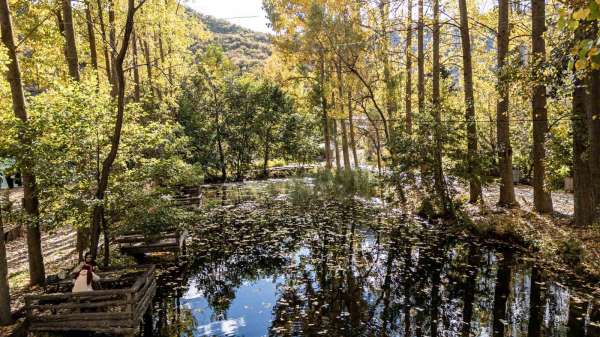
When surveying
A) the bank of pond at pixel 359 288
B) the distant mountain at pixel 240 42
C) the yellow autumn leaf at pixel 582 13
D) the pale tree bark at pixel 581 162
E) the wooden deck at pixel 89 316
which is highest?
the distant mountain at pixel 240 42

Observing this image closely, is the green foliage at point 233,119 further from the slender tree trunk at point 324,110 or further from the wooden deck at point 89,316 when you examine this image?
the wooden deck at point 89,316

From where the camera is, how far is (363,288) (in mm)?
9414

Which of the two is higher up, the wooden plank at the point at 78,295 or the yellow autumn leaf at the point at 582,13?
the yellow autumn leaf at the point at 582,13

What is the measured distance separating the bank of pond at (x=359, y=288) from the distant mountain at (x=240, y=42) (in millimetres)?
94098

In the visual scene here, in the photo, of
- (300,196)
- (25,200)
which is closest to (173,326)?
(25,200)

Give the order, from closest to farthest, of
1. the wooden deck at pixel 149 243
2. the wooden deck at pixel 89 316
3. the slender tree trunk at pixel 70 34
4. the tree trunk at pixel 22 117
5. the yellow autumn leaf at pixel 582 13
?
1. the yellow autumn leaf at pixel 582 13
2. the wooden deck at pixel 89 316
3. the tree trunk at pixel 22 117
4. the slender tree trunk at pixel 70 34
5. the wooden deck at pixel 149 243

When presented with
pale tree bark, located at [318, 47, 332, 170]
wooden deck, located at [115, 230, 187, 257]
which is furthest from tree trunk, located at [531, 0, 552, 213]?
pale tree bark, located at [318, 47, 332, 170]

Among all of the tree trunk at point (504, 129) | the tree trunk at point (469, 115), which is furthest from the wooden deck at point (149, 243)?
the tree trunk at point (504, 129)

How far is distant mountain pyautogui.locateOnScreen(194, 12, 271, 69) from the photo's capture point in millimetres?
113425

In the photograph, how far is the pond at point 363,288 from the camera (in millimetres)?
7424

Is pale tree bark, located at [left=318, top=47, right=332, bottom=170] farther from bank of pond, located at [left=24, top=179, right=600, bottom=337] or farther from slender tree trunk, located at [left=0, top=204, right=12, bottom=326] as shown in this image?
slender tree trunk, located at [left=0, top=204, right=12, bottom=326]

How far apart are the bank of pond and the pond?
3cm

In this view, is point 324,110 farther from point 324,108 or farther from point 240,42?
point 240,42

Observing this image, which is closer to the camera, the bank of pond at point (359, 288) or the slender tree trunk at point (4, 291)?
the slender tree trunk at point (4, 291)
